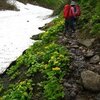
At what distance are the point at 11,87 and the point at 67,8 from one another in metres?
4.86

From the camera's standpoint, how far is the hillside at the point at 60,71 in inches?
400

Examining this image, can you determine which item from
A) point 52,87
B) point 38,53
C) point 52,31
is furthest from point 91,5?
point 52,87

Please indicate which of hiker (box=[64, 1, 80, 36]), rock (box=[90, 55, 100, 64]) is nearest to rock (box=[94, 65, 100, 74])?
rock (box=[90, 55, 100, 64])

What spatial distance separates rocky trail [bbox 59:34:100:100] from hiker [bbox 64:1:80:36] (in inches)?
63.5

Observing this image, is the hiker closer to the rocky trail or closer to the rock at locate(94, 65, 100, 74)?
the rocky trail

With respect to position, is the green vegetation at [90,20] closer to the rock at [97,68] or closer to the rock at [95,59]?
the rock at [95,59]

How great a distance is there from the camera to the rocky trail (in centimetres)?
998

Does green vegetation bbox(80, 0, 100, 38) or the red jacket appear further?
the red jacket

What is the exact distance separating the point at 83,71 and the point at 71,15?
4952 millimetres

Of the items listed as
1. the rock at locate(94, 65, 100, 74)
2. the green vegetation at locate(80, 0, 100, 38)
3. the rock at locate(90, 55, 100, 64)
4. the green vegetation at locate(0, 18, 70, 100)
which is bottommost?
the green vegetation at locate(0, 18, 70, 100)

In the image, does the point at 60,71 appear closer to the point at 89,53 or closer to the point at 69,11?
the point at 89,53

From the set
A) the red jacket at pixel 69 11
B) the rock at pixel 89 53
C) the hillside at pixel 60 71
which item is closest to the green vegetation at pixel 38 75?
the hillside at pixel 60 71

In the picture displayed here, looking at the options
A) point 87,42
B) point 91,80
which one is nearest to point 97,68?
point 91,80

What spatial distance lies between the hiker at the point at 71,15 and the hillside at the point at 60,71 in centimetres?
43
